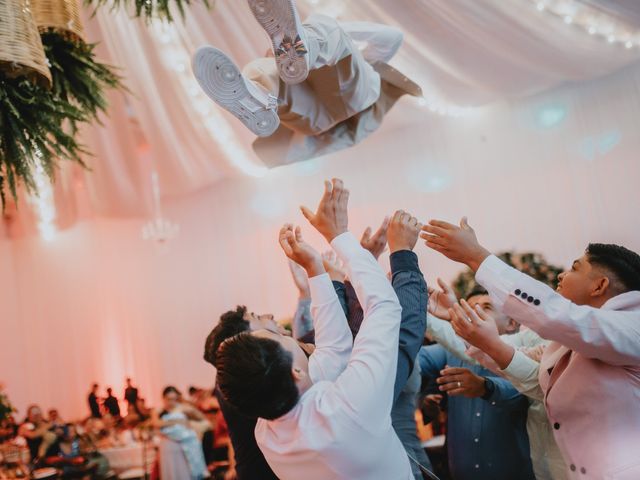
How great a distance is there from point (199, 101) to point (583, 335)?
5532 millimetres

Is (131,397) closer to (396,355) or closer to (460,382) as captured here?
(460,382)

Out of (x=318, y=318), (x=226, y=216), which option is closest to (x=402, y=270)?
(x=318, y=318)

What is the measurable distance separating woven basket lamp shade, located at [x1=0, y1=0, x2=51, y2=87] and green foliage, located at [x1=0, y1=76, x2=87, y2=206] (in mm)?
296

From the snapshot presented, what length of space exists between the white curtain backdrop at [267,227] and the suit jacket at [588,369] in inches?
186

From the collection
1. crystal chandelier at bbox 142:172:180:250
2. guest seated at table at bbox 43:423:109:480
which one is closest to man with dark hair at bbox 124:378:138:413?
guest seated at table at bbox 43:423:109:480

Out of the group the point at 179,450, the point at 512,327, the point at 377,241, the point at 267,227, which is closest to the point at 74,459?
the point at 179,450

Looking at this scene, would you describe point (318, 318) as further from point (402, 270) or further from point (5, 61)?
point (5, 61)

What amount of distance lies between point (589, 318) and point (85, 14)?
15.6ft

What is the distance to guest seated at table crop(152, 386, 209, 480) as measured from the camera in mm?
5461

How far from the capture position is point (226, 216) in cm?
890

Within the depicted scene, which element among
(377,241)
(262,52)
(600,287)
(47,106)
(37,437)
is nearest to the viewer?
(600,287)

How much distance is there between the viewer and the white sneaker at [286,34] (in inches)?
75.9

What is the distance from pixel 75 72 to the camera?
2.80 meters

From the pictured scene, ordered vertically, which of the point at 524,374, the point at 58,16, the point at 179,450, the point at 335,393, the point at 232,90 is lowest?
the point at 179,450
